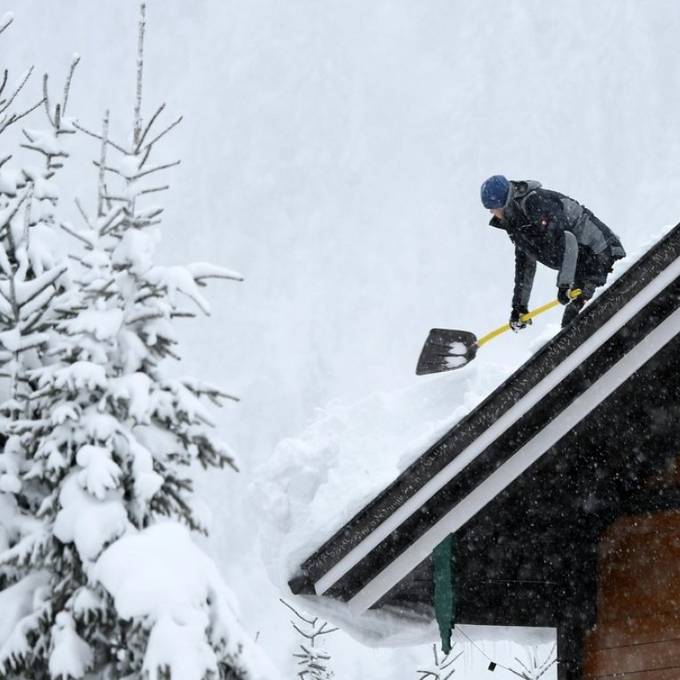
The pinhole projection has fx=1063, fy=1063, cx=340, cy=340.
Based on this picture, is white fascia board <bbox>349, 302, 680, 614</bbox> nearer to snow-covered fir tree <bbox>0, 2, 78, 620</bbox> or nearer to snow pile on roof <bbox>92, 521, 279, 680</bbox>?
snow pile on roof <bbox>92, 521, 279, 680</bbox>

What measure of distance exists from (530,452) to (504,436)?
0.48 feet

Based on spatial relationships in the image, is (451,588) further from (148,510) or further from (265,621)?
(265,621)

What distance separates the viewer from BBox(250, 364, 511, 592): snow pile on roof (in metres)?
5.25

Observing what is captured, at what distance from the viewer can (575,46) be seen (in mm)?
138000

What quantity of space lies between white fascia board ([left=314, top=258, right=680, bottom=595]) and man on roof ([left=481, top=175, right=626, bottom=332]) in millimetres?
2544

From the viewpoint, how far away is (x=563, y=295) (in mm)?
7008

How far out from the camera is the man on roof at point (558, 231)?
7.00 meters

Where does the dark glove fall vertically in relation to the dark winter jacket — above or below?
below

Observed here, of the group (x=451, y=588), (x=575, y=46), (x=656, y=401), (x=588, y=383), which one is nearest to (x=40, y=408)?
(x=451, y=588)

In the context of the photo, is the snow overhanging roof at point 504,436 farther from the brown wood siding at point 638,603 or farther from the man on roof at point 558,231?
the man on roof at point 558,231

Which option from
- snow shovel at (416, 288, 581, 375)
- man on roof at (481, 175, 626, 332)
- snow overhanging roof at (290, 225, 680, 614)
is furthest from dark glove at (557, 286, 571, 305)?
snow overhanging roof at (290, 225, 680, 614)

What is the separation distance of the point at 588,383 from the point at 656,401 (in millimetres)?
521

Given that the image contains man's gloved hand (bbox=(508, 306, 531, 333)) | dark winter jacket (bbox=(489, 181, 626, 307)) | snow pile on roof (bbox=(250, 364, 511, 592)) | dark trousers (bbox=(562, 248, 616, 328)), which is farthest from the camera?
man's gloved hand (bbox=(508, 306, 531, 333))

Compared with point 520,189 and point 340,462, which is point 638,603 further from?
point 340,462
